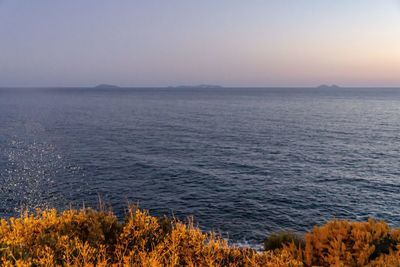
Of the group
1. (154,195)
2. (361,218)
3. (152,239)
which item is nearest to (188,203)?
(154,195)

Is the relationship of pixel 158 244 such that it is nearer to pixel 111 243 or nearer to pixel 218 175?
pixel 111 243

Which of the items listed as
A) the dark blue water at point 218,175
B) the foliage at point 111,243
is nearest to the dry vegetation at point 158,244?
the foliage at point 111,243

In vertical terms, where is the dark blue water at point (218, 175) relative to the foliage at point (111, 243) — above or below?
below

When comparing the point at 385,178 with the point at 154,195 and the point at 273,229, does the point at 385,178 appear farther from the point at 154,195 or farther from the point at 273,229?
the point at 154,195

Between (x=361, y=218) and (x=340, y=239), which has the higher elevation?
(x=340, y=239)

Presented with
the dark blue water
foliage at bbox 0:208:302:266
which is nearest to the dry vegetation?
foliage at bbox 0:208:302:266

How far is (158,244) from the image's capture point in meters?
9.83

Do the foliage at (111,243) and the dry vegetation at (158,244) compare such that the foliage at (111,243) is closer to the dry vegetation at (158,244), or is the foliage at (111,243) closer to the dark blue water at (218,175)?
the dry vegetation at (158,244)

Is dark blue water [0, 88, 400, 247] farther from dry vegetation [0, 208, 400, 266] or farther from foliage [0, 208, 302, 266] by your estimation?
foliage [0, 208, 302, 266]

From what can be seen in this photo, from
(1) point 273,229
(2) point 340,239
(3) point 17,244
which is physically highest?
(3) point 17,244

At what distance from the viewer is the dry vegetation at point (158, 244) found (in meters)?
9.23

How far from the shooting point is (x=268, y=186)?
35.6 metres

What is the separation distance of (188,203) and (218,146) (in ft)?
87.0

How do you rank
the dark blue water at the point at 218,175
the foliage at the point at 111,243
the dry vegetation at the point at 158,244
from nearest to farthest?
the foliage at the point at 111,243 → the dry vegetation at the point at 158,244 → the dark blue water at the point at 218,175
